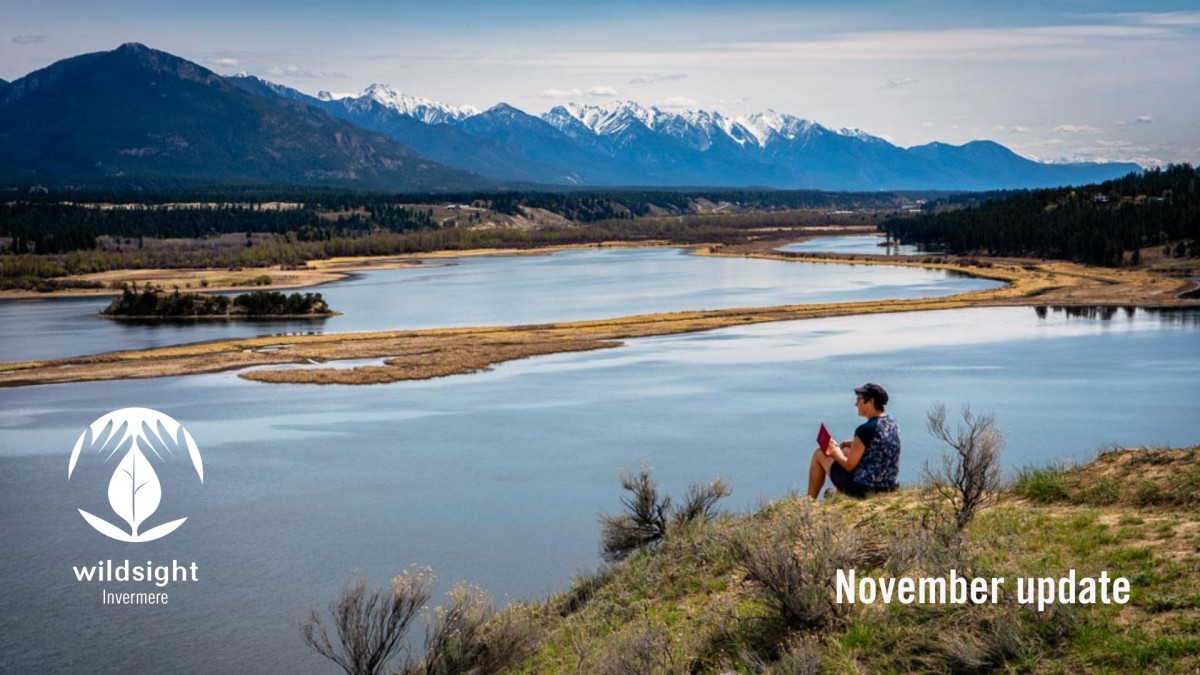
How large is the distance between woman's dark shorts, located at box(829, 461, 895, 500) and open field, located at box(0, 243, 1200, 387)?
30.8 metres

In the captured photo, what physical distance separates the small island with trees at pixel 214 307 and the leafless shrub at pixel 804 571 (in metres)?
61.3

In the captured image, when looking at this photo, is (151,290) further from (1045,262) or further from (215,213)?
(215,213)

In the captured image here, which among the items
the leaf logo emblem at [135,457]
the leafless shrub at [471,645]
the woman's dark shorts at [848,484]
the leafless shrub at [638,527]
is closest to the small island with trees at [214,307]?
the leaf logo emblem at [135,457]

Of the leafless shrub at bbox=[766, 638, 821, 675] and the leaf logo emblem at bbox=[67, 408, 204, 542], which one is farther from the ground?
the leafless shrub at bbox=[766, 638, 821, 675]

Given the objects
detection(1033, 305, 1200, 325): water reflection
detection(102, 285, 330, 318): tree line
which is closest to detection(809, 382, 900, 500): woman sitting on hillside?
detection(1033, 305, 1200, 325): water reflection

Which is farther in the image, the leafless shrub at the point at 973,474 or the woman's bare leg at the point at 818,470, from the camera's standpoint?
the woman's bare leg at the point at 818,470

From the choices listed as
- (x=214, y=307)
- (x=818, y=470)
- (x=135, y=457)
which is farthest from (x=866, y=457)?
(x=214, y=307)

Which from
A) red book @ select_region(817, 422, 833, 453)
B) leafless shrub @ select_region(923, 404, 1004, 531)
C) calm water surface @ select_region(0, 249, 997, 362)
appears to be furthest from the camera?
calm water surface @ select_region(0, 249, 997, 362)

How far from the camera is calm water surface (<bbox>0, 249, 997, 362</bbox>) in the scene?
60.7 metres

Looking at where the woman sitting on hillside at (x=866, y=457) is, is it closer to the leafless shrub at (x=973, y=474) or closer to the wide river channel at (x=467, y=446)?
the leafless shrub at (x=973, y=474)

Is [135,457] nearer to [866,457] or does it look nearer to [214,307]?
[866,457]

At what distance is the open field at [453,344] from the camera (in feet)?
146

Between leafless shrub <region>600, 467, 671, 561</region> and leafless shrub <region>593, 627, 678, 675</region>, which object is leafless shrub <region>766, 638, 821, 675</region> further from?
leafless shrub <region>600, 467, 671, 561</region>

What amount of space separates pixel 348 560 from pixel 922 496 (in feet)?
35.4
